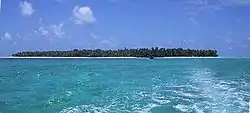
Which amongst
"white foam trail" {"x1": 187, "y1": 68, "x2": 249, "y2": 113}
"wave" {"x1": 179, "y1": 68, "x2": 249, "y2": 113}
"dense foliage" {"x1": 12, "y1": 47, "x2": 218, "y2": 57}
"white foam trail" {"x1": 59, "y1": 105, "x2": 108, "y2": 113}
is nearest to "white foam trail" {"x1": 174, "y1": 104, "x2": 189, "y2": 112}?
"wave" {"x1": 179, "y1": 68, "x2": 249, "y2": 113}

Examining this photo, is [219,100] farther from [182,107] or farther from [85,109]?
[85,109]

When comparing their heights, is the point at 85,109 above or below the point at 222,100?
below

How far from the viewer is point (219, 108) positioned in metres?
17.3

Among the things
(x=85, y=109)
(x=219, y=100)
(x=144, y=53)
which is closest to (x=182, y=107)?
(x=219, y=100)

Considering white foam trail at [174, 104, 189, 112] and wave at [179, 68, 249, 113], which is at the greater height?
wave at [179, 68, 249, 113]

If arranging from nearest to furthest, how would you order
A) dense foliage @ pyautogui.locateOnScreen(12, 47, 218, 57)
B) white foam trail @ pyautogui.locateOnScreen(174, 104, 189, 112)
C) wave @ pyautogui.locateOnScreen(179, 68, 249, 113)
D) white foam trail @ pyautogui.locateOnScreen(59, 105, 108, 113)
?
1. white foam trail @ pyautogui.locateOnScreen(174, 104, 189, 112)
2. white foam trail @ pyautogui.locateOnScreen(59, 105, 108, 113)
3. wave @ pyautogui.locateOnScreen(179, 68, 249, 113)
4. dense foliage @ pyautogui.locateOnScreen(12, 47, 218, 57)

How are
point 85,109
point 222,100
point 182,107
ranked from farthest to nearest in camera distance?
point 222,100
point 182,107
point 85,109

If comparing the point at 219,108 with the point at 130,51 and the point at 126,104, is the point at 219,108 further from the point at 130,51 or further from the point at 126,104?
the point at 130,51

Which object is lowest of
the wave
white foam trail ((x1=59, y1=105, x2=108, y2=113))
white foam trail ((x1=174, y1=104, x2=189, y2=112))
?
white foam trail ((x1=59, y1=105, x2=108, y2=113))

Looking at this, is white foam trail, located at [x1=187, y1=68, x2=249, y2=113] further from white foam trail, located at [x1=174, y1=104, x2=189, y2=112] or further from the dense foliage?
the dense foliage

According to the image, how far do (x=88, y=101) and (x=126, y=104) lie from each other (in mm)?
2110

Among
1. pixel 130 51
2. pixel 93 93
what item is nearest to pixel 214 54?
pixel 130 51

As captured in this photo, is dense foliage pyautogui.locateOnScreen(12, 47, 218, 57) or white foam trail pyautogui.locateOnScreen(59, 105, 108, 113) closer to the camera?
white foam trail pyautogui.locateOnScreen(59, 105, 108, 113)

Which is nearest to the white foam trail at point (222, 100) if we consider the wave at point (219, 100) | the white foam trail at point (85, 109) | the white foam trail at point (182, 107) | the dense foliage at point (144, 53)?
the wave at point (219, 100)
